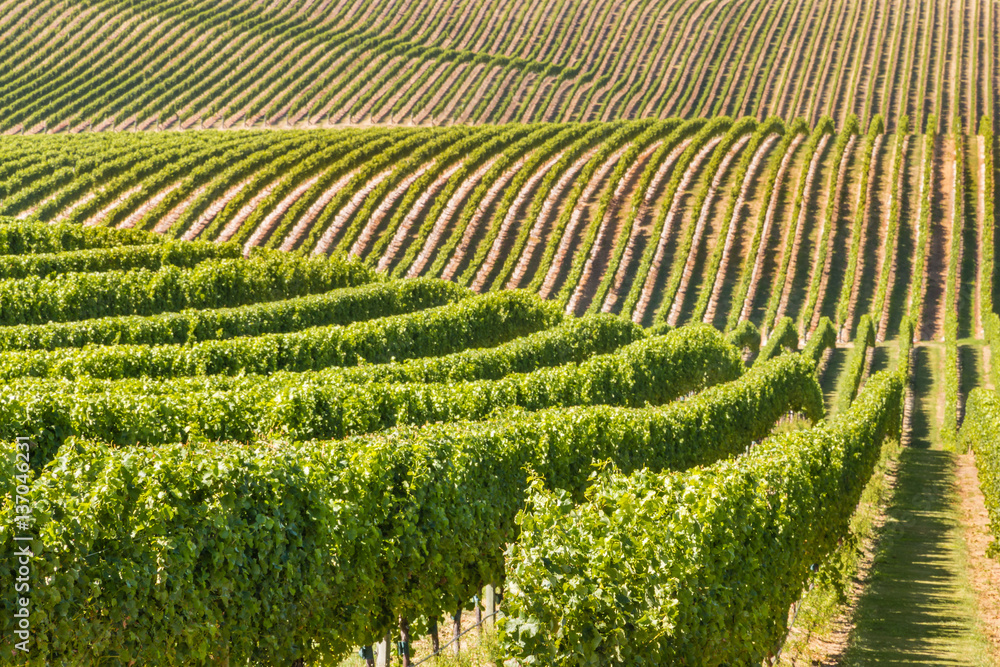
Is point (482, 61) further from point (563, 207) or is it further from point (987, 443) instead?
point (987, 443)

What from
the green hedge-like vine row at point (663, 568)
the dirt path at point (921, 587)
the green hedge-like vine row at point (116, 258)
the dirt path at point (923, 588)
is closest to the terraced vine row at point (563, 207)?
the green hedge-like vine row at point (116, 258)

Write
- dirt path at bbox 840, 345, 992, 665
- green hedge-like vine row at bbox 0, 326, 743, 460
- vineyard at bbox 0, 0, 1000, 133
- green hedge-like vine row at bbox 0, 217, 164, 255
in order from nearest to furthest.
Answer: dirt path at bbox 840, 345, 992, 665 → green hedge-like vine row at bbox 0, 326, 743, 460 → green hedge-like vine row at bbox 0, 217, 164, 255 → vineyard at bbox 0, 0, 1000, 133

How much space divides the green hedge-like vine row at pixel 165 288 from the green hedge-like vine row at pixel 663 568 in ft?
83.2

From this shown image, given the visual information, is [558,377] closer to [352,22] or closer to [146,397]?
[146,397]

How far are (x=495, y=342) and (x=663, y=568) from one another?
83.1 feet

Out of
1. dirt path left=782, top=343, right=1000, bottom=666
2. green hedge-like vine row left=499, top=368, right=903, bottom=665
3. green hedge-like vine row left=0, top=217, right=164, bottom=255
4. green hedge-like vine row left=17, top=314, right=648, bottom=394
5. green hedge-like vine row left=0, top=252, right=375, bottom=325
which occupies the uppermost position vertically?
green hedge-like vine row left=0, top=217, right=164, bottom=255

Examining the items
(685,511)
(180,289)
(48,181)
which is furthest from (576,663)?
(48,181)

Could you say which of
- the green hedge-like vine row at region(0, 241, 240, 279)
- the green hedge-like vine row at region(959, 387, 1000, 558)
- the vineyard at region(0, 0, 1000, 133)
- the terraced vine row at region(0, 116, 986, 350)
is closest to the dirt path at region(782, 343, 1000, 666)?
the green hedge-like vine row at region(959, 387, 1000, 558)

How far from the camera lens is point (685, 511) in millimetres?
12664

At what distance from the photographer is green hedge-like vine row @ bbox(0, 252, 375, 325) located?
32188mm

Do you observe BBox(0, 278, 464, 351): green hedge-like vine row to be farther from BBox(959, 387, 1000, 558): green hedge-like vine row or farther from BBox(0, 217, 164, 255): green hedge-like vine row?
BBox(959, 387, 1000, 558): green hedge-like vine row

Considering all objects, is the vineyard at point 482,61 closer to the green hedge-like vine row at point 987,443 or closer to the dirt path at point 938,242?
the dirt path at point 938,242

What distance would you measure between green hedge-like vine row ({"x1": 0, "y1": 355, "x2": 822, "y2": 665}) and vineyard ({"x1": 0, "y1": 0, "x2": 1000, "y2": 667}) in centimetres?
6

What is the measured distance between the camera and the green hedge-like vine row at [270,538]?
10.3 meters
